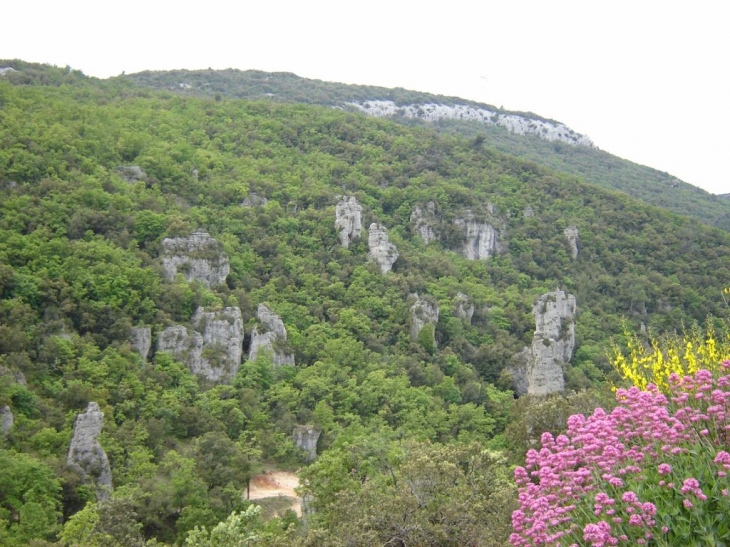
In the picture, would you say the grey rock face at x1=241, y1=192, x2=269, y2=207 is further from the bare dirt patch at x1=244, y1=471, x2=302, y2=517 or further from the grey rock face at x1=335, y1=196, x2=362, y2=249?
the bare dirt patch at x1=244, y1=471, x2=302, y2=517

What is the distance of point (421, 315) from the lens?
46.2m

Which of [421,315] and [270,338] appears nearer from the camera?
[270,338]

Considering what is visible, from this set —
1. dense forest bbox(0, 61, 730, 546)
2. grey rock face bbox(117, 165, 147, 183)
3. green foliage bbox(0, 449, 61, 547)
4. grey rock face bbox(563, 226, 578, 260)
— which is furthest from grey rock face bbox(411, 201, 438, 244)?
green foliage bbox(0, 449, 61, 547)

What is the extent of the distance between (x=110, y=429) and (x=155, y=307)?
10345mm

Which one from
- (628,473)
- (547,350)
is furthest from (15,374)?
(547,350)

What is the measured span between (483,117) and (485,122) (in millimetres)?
3678

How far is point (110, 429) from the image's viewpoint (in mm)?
28078

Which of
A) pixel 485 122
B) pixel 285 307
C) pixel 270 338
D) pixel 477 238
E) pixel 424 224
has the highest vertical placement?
pixel 485 122

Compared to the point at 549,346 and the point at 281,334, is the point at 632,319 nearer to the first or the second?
the point at 549,346

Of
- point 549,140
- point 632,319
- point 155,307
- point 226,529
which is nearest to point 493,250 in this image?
point 632,319

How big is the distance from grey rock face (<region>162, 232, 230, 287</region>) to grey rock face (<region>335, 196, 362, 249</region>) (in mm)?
12617

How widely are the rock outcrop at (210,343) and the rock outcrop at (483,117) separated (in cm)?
9161

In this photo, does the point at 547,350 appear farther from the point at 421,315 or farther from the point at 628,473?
the point at 628,473

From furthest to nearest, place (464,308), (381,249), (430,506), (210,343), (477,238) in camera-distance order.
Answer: (477,238), (381,249), (464,308), (210,343), (430,506)
